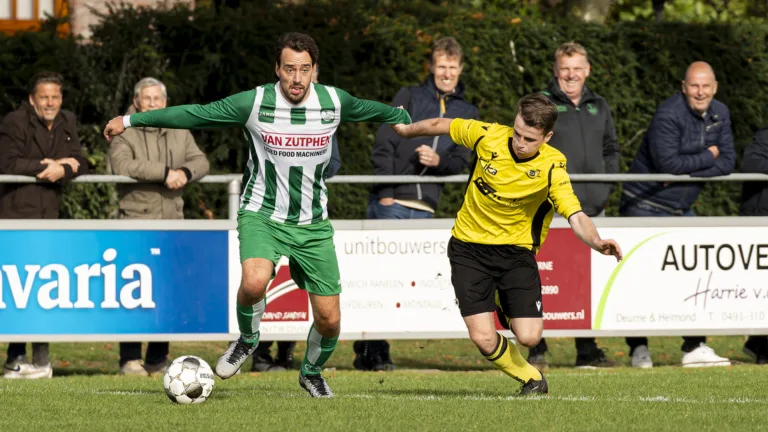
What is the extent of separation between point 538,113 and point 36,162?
4661 mm

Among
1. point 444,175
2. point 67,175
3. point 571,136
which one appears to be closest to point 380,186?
point 444,175

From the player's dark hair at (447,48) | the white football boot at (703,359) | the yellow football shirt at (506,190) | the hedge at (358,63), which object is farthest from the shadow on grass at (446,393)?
the hedge at (358,63)

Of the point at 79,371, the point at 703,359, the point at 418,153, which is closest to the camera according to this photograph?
the point at 418,153

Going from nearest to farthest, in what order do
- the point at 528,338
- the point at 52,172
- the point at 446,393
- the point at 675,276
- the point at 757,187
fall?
the point at 528,338, the point at 446,393, the point at 52,172, the point at 675,276, the point at 757,187

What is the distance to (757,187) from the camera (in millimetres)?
12352

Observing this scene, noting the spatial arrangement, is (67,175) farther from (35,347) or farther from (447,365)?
(447,365)

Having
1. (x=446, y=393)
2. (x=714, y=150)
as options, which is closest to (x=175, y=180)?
(x=446, y=393)

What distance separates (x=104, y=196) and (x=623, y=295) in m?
5.19

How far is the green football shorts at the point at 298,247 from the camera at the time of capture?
8812 millimetres

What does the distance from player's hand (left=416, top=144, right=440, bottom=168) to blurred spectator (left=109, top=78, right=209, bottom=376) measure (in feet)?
5.89

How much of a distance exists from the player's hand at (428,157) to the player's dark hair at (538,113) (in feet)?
9.30

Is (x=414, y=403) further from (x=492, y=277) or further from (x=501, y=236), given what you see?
(x=501, y=236)

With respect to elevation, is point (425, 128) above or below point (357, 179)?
above

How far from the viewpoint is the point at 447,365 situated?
12.9 m
